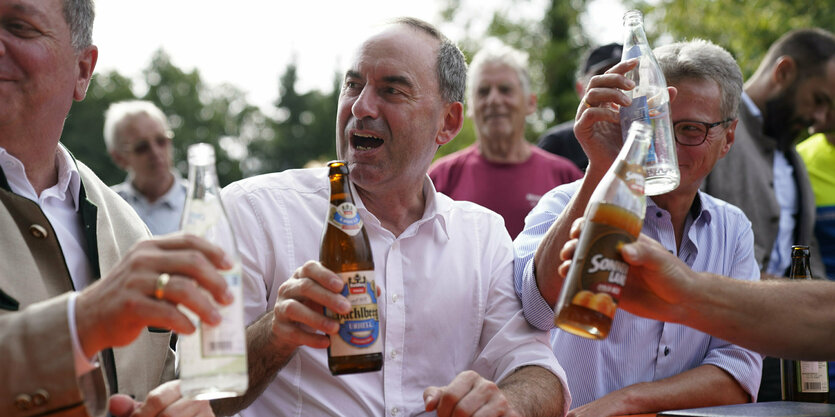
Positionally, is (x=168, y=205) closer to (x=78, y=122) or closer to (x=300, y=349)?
(x=300, y=349)

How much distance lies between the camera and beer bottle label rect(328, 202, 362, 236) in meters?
2.49

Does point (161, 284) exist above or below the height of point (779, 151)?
above

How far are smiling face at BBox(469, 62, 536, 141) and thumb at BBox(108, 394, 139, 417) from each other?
4.29 metres

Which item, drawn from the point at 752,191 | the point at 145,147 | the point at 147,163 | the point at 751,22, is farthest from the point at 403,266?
the point at 751,22

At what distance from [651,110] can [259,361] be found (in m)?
1.61

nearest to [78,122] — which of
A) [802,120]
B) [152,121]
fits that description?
[152,121]

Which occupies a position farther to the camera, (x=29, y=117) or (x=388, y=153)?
(x=388, y=153)

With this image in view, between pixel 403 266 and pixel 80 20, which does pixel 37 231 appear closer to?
pixel 80 20

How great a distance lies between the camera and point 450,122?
3.72m

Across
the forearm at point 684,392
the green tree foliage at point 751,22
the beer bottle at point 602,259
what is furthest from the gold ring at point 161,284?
the green tree foliage at point 751,22

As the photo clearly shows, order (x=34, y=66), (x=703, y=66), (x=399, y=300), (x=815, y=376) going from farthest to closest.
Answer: (x=703, y=66) → (x=815, y=376) → (x=399, y=300) → (x=34, y=66)

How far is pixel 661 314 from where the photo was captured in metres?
2.39

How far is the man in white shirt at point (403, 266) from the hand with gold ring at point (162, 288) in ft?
2.33

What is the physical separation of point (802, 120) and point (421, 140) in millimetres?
3428
